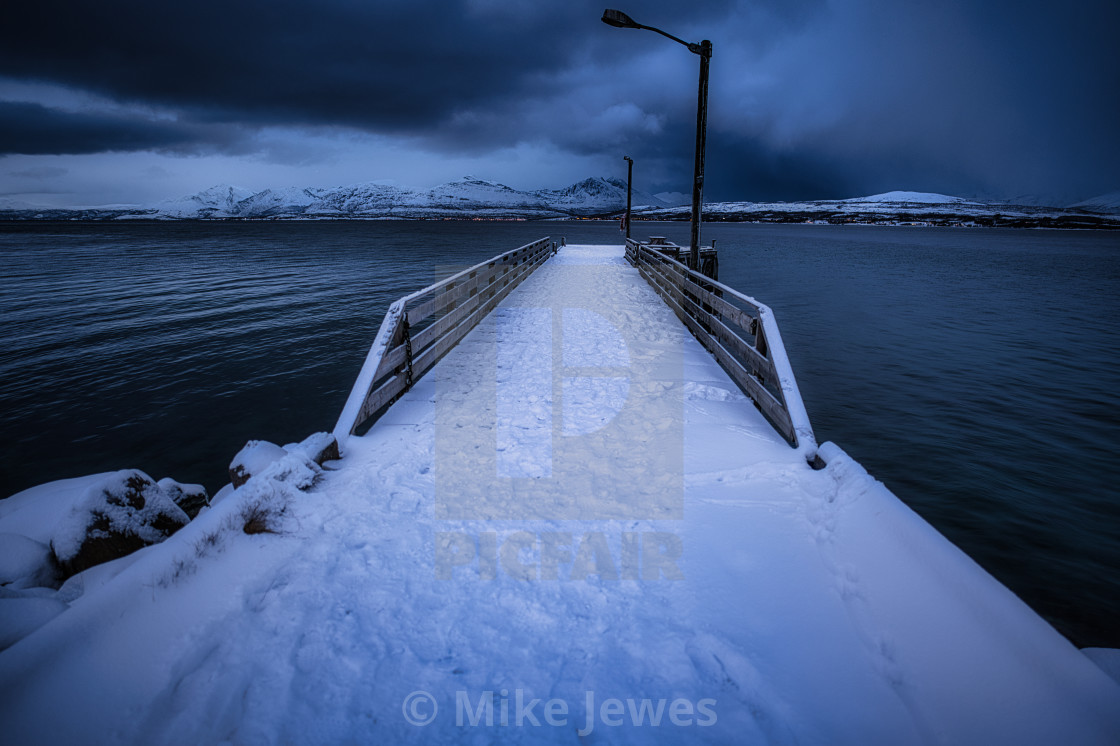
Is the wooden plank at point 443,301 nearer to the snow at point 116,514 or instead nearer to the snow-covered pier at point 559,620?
the snow-covered pier at point 559,620

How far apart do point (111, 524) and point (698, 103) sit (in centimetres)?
1222

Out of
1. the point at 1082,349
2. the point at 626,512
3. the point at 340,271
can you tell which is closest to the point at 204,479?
the point at 626,512

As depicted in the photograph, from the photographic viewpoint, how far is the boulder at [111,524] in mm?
3402

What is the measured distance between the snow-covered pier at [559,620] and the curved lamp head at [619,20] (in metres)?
9.12

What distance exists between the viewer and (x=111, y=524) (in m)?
3.51

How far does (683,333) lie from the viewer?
9.56 meters

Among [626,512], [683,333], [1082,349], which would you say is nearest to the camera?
[626,512]

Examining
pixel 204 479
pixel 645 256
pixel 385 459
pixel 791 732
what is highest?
pixel 645 256

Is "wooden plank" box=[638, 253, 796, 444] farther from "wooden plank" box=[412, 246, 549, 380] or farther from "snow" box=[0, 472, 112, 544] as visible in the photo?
"snow" box=[0, 472, 112, 544]

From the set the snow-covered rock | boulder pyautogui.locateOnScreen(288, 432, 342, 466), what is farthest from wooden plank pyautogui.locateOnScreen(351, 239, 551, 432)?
the snow-covered rock

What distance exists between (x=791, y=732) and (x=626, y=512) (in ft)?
5.79

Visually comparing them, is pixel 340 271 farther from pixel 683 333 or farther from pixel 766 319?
pixel 766 319

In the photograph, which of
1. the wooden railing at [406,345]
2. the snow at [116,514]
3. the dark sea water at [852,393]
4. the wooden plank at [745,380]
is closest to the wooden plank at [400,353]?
the wooden railing at [406,345]

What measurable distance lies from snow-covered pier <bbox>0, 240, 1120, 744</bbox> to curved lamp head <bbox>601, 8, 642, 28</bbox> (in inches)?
359
